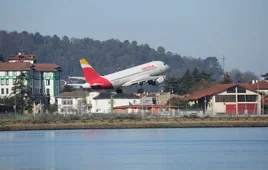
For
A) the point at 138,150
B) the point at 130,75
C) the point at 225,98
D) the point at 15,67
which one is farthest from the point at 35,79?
the point at 138,150

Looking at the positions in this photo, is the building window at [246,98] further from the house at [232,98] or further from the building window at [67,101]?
the building window at [67,101]

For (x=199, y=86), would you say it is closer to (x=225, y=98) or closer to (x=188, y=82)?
(x=188, y=82)

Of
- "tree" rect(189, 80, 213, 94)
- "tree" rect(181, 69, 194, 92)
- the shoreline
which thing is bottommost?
the shoreline

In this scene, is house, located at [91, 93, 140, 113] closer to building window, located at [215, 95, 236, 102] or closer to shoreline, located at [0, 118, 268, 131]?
building window, located at [215, 95, 236, 102]

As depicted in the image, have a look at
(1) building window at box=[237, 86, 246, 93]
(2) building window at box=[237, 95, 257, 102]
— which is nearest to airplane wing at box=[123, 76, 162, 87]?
(2) building window at box=[237, 95, 257, 102]

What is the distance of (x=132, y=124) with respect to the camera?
104 meters

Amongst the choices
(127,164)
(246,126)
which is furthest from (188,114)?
(127,164)

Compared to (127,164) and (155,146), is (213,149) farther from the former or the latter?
(127,164)

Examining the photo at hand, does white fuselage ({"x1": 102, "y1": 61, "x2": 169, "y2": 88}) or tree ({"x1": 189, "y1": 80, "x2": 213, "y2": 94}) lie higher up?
tree ({"x1": 189, "y1": 80, "x2": 213, "y2": 94})

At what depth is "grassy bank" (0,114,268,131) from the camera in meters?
103

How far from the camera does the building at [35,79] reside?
185750 millimetres

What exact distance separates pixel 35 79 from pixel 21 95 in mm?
31525

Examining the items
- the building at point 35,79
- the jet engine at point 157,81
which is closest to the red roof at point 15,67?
the building at point 35,79

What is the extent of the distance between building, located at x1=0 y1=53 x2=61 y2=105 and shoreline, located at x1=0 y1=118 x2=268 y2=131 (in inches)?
2859
